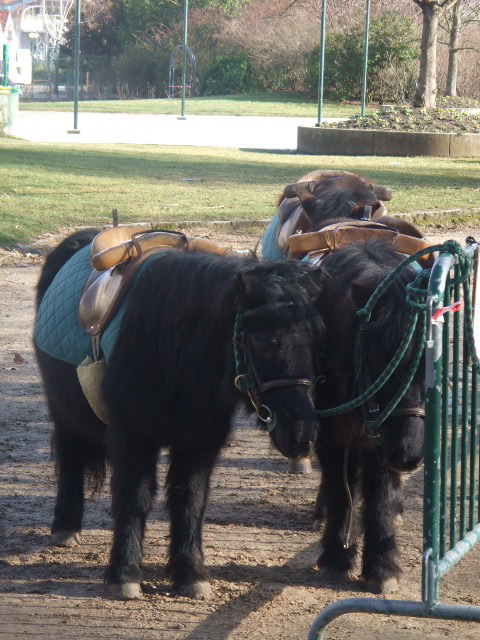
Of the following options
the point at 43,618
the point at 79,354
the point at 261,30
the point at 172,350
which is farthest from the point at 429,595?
the point at 261,30

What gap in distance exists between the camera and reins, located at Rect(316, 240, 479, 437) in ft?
11.0

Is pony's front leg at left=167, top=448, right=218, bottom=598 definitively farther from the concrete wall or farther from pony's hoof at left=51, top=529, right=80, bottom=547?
the concrete wall

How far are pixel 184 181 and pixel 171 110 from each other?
23.5 meters

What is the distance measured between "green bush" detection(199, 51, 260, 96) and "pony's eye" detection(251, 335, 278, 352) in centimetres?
4932

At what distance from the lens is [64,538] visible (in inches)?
180

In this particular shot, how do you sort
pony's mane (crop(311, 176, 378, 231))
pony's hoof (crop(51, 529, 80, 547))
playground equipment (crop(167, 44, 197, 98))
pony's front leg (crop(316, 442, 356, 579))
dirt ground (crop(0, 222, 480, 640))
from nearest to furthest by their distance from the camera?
dirt ground (crop(0, 222, 480, 640))
pony's front leg (crop(316, 442, 356, 579))
pony's hoof (crop(51, 529, 80, 547))
pony's mane (crop(311, 176, 378, 231))
playground equipment (crop(167, 44, 197, 98))

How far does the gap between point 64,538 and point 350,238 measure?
6.65 ft

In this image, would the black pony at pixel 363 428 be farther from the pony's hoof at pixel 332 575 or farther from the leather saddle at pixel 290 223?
the leather saddle at pixel 290 223

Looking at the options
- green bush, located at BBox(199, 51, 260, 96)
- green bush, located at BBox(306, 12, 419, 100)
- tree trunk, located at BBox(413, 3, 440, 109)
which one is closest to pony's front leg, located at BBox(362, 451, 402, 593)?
tree trunk, located at BBox(413, 3, 440, 109)

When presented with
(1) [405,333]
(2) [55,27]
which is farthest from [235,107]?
(1) [405,333]

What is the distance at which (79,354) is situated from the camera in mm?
4258

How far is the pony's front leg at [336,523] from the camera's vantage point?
4227mm

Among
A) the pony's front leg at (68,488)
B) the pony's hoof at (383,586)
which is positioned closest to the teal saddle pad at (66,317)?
the pony's front leg at (68,488)

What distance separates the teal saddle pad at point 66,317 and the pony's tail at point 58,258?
148 mm
